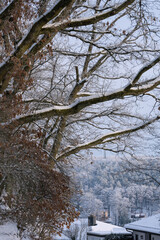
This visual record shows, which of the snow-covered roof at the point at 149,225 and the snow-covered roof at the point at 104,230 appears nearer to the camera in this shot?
the snow-covered roof at the point at 149,225

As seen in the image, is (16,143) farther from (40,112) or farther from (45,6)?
(45,6)

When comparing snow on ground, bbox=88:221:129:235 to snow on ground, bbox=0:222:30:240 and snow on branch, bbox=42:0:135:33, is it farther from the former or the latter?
snow on branch, bbox=42:0:135:33

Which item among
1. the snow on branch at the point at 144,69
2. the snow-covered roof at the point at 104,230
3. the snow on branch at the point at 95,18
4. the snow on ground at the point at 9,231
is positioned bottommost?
the snow on ground at the point at 9,231

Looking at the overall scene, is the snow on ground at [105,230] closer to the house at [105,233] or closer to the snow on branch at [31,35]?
the house at [105,233]

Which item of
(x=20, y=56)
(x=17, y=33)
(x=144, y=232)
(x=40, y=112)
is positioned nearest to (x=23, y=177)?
(x=40, y=112)

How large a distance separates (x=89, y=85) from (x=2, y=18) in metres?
6.62

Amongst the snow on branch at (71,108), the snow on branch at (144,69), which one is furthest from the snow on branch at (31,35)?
the snow on branch at (144,69)

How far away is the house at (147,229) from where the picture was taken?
22.3 meters

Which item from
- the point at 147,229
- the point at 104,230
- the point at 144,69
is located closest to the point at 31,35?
the point at 144,69

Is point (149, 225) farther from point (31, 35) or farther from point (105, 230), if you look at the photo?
point (31, 35)

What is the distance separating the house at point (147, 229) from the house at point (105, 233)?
317 cm

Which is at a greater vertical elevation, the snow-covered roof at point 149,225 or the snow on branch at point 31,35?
the snow on branch at point 31,35

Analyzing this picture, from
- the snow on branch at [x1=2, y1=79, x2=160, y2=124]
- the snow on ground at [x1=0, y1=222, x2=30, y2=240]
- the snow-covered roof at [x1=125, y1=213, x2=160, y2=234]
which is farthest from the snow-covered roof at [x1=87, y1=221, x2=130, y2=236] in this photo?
the snow on branch at [x1=2, y1=79, x2=160, y2=124]

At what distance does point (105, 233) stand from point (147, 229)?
9152 millimetres
